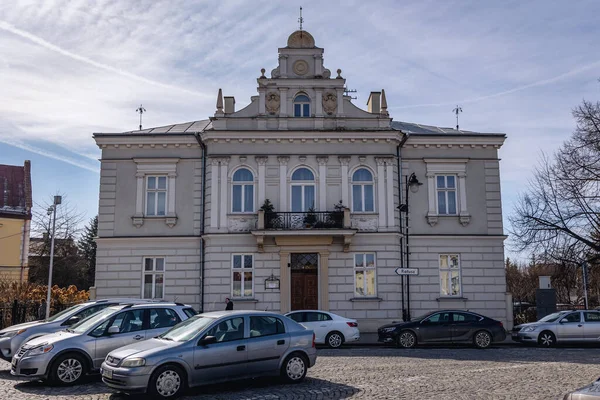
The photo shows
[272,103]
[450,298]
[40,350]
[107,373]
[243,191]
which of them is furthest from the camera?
[272,103]

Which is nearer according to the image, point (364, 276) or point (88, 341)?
point (88, 341)

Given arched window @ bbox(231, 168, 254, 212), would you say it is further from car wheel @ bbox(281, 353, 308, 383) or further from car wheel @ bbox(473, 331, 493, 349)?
car wheel @ bbox(281, 353, 308, 383)

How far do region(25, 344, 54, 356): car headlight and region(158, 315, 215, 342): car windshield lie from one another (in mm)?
2421

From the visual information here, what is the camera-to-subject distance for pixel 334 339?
21.2 metres

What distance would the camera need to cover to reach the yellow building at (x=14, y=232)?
4581cm

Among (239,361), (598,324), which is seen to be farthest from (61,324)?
(598,324)

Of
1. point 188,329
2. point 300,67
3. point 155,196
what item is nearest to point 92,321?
point 188,329

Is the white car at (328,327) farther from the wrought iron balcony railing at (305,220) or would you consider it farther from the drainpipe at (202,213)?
the drainpipe at (202,213)

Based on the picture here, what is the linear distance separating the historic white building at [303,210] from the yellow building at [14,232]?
2259cm

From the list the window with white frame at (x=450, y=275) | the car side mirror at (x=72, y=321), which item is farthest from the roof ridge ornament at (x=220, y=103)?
the car side mirror at (x=72, y=321)

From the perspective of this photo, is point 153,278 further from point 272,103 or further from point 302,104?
point 302,104

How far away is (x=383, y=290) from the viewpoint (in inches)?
1046

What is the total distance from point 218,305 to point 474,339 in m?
10.7

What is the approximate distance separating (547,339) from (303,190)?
11.5 metres
